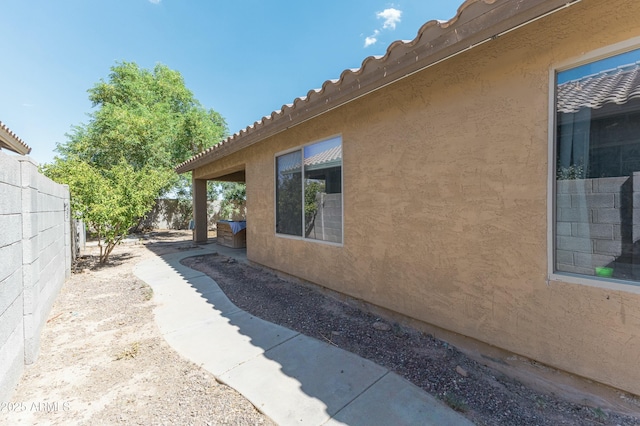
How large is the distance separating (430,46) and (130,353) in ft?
15.0

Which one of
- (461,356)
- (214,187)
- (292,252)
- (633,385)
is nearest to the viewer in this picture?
(633,385)

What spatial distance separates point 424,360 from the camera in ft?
8.73

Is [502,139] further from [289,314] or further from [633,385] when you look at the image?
[289,314]

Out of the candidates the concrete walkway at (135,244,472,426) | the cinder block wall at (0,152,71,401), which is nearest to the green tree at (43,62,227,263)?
the cinder block wall at (0,152,71,401)

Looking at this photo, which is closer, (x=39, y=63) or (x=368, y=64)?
(x=368, y=64)

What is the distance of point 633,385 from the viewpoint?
6.05ft

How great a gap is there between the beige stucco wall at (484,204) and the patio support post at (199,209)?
8885 mm

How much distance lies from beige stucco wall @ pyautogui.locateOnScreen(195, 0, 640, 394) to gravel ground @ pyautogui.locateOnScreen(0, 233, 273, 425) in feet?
7.23

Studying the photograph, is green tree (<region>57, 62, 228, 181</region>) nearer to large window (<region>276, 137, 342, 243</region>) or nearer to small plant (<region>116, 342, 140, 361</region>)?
large window (<region>276, 137, 342, 243</region>)

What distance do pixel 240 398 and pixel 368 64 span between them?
140 inches

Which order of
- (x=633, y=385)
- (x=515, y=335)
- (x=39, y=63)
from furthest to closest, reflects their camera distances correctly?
(x=39, y=63) → (x=515, y=335) → (x=633, y=385)

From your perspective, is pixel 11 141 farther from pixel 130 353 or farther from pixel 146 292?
pixel 130 353

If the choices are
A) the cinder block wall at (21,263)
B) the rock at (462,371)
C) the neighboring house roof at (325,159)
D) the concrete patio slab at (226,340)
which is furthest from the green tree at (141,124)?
the rock at (462,371)

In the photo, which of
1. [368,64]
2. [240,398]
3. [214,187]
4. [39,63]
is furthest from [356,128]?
[214,187]
